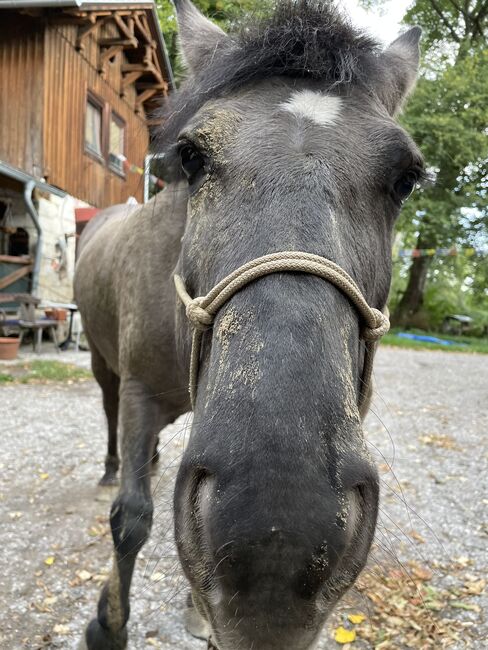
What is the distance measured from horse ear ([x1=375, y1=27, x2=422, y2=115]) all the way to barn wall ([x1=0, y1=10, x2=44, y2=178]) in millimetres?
9860

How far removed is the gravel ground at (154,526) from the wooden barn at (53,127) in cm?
437

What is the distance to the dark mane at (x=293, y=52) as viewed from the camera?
168 cm

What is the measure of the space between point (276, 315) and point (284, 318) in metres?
0.02

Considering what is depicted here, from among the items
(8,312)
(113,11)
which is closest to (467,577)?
(8,312)

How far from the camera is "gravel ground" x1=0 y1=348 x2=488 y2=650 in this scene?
2529mm

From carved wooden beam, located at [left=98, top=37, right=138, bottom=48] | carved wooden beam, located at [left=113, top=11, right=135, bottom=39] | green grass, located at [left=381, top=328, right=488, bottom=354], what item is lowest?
green grass, located at [left=381, top=328, right=488, bottom=354]

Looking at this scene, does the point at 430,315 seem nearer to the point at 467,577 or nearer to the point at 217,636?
the point at 467,577

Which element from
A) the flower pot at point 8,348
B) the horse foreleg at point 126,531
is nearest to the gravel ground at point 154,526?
the horse foreleg at point 126,531

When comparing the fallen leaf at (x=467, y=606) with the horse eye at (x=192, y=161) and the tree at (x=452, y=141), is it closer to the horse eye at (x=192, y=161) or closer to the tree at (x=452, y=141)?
the horse eye at (x=192, y=161)

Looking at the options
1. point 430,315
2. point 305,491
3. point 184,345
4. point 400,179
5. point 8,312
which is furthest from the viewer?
point 430,315

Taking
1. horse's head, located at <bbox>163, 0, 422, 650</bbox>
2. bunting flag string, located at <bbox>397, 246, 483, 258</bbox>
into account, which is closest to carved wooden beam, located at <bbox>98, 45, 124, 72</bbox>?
bunting flag string, located at <bbox>397, 246, 483, 258</bbox>

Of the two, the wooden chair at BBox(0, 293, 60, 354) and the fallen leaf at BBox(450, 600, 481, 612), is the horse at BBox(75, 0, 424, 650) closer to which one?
the fallen leaf at BBox(450, 600, 481, 612)

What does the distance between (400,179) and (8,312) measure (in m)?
10.2

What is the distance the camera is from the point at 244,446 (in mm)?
959
